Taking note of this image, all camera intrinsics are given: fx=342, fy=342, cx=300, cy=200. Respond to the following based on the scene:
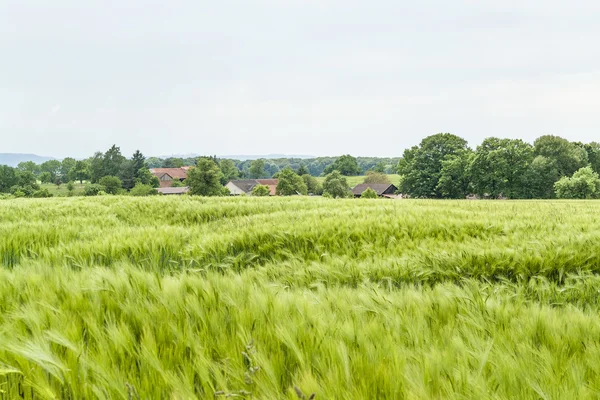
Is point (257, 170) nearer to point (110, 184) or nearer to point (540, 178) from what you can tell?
point (110, 184)

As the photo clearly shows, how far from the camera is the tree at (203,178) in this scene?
6003cm

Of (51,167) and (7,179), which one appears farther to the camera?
(51,167)

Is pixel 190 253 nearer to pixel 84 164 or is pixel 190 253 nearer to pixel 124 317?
pixel 124 317

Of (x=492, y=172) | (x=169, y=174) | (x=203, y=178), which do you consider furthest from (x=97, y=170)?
(x=492, y=172)

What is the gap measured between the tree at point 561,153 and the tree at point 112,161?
354ft

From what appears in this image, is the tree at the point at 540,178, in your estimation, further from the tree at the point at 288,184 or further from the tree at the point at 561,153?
the tree at the point at 288,184

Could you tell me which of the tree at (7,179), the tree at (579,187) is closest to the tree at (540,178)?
the tree at (579,187)

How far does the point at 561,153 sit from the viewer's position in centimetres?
6269

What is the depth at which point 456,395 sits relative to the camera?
904 millimetres

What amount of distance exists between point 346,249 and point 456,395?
3.29m

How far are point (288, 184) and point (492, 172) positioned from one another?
4384 centimetres

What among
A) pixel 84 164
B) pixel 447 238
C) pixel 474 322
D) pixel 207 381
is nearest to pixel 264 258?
pixel 447 238

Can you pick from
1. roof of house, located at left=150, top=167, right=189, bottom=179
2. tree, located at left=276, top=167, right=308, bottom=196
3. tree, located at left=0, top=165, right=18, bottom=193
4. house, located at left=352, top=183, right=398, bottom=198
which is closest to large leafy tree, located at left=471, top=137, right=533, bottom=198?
tree, located at left=276, top=167, right=308, bottom=196

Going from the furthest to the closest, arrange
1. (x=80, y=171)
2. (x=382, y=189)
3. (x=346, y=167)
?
(x=346, y=167), (x=80, y=171), (x=382, y=189)
